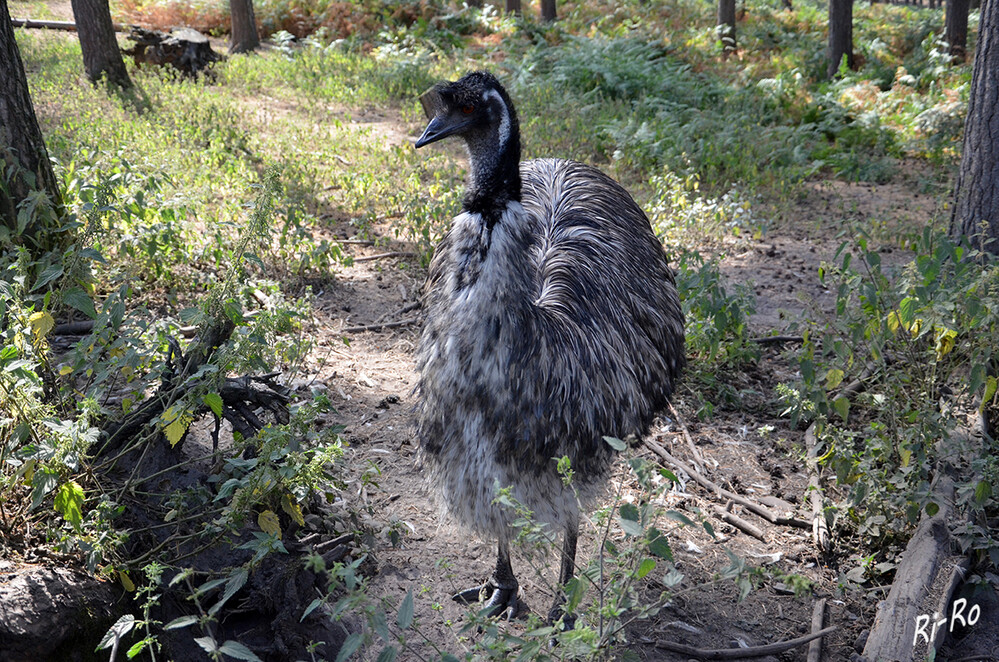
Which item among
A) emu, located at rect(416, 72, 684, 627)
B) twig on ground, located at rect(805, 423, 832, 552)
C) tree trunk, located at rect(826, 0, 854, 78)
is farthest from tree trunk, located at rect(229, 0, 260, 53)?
twig on ground, located at rect(805, 423, 832, 552)

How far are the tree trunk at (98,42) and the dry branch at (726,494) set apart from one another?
10.1 m

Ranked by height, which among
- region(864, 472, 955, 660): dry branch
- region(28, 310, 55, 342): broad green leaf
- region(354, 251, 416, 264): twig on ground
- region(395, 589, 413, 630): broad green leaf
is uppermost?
region(28, 310, 55, 342): broad green leaf

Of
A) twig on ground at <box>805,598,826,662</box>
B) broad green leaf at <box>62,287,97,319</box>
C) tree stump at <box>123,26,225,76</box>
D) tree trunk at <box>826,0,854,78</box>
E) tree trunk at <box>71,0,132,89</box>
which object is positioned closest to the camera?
broad green leaf at <box>62,287,97,319</box>

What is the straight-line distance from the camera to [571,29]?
2067cm

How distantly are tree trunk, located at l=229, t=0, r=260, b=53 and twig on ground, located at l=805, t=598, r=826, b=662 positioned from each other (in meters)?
16.3

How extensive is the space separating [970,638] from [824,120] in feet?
34.1

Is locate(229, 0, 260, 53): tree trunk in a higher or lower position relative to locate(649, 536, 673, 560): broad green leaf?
higher

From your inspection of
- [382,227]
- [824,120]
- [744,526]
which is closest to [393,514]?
[744,526]

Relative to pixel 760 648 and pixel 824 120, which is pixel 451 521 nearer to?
pixel 760 648

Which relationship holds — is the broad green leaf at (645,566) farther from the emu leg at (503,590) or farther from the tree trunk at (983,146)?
the tree trunk at (983,146)

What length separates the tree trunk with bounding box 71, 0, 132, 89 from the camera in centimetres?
1150

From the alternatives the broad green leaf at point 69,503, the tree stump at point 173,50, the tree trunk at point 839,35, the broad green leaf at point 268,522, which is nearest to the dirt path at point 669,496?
the broad green leaf at point 268,522

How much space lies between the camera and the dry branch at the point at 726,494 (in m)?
4.58

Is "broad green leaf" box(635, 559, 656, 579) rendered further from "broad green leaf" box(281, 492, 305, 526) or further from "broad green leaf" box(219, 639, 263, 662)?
"broad green leaf" box(281, 492, 305, 526)
